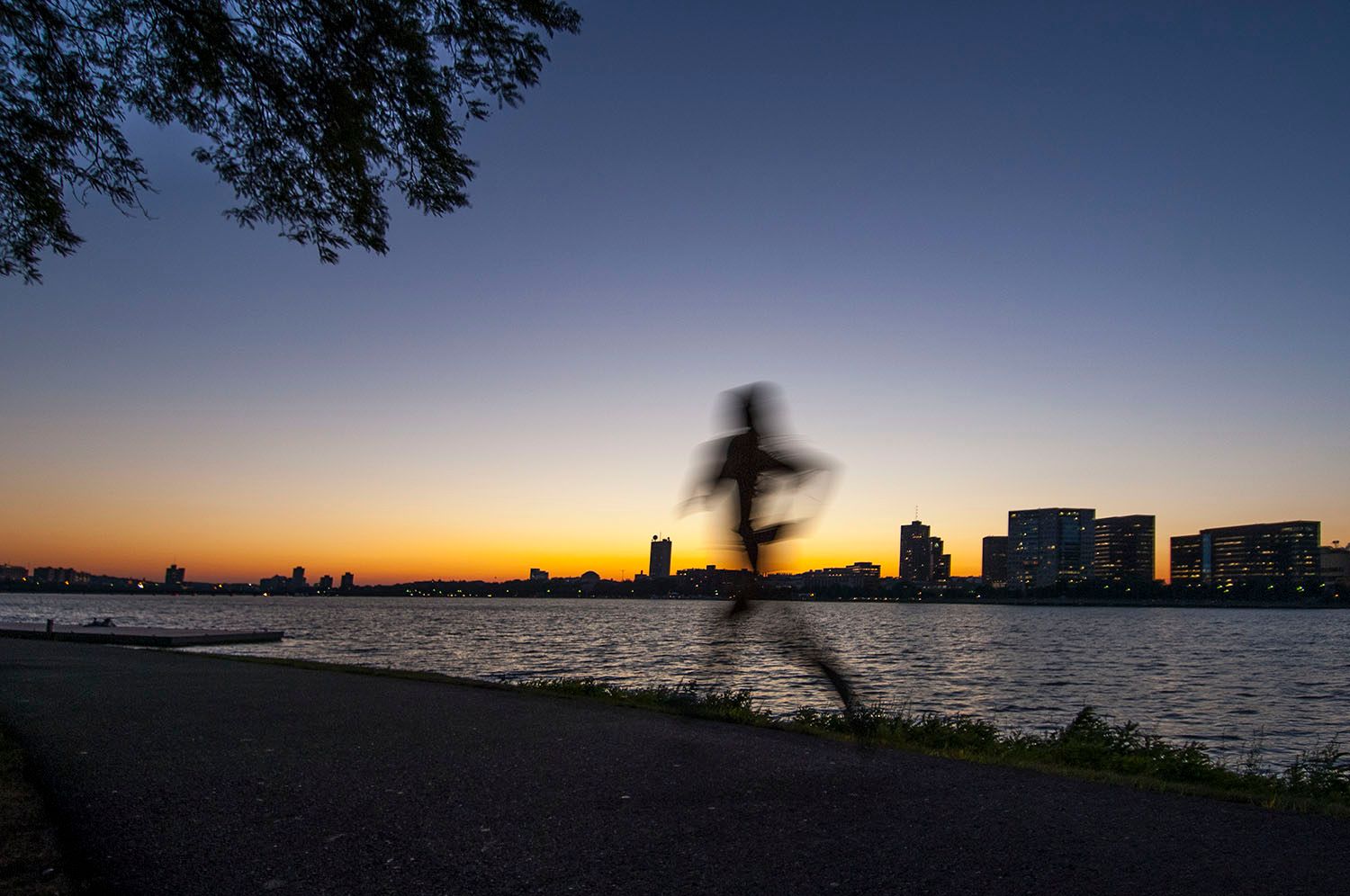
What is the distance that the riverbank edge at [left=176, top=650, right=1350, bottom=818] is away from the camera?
702 centimetres

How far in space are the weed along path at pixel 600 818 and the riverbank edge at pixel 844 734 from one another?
414 mm

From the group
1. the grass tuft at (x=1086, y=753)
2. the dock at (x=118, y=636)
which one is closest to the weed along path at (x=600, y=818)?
the grass tuft at (x=1086, y=753)

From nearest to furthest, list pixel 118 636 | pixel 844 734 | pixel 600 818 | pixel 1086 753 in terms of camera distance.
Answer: pixel 600 818 → pixel 1086 753 → pixel 844 734 → pixel 118 636

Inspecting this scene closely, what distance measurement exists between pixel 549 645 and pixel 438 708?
34.8 m

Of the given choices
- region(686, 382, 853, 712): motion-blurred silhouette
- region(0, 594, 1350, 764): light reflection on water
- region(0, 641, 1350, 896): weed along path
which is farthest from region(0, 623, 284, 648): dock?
region(686, 382, 853, 712): motion-blurred silhouette

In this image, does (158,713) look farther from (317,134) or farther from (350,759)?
(317,134)

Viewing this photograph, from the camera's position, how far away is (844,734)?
32.7ft

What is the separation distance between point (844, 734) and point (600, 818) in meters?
5.10

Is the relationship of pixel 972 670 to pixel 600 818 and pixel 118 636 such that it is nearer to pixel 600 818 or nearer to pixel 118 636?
pixel 600 818

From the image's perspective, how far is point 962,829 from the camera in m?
5.56

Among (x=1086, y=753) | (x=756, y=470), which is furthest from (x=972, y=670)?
(x=756, y=470)

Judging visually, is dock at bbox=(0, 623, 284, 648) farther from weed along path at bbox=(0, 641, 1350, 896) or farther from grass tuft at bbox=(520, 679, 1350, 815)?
grass tuft at bbox=(520, 679, 1350, 815)

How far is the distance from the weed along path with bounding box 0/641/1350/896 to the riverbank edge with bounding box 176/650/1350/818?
1.36 ft

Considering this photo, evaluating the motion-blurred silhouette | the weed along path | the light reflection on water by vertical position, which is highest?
the motion-blurred silhouette
